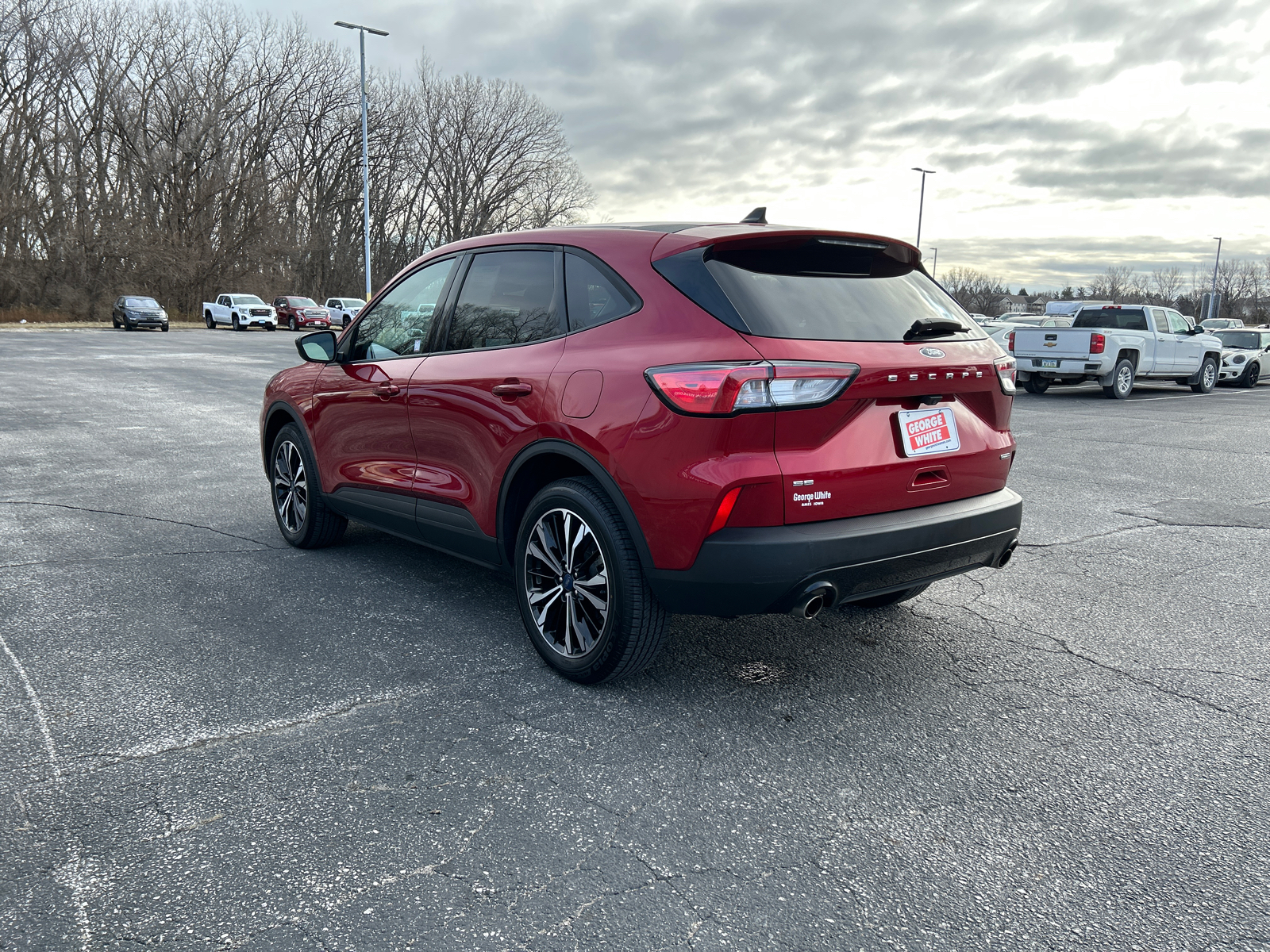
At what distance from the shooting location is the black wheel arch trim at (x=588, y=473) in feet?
11.1

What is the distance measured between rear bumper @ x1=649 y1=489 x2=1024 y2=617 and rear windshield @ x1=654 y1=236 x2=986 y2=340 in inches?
26.8

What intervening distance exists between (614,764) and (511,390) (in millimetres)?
1588

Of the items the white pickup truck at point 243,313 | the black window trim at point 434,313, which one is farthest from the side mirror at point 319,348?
the white pickup truck at point 243,313

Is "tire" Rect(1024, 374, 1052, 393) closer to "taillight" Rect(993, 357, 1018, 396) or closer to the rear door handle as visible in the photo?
"taillight" Rect(993, 357, 1018, 396)

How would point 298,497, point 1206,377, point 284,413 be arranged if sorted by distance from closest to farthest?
1. point 298,497
2. point 284,413
3. point 1206,377

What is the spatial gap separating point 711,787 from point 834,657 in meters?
1.27

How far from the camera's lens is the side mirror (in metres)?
5.35

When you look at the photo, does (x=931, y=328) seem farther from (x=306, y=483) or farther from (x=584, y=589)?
(x=306, y=483)

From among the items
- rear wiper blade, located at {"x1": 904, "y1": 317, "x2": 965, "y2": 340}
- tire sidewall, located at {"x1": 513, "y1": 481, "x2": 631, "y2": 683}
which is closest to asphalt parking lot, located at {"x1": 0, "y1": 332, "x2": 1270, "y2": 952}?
tire sidewall, located at {"x1": 513, "y1": 481, "x2": 631, "y2": 683}

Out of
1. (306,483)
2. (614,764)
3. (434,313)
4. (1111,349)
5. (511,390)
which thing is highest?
(434,313)

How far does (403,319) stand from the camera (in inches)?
196

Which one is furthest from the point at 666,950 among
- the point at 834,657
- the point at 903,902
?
the point at 834,657

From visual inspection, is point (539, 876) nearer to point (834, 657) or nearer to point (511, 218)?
point (834, 657)

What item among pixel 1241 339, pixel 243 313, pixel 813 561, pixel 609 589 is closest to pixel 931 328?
pixel 813 561
